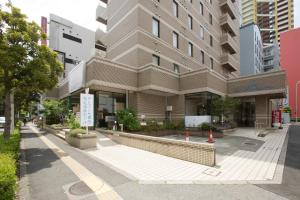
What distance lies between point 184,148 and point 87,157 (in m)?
4.83

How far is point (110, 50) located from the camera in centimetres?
2439

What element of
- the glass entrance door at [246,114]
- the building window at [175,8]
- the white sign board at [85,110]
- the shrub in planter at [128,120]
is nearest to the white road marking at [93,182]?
the white sign board at [85,110]

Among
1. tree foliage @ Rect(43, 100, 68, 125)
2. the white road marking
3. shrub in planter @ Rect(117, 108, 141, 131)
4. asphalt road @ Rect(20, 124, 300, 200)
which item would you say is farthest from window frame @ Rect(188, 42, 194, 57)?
the white road marking

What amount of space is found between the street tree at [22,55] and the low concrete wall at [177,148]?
21.0 ft

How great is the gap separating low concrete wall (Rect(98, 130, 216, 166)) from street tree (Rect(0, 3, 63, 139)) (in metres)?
6.39

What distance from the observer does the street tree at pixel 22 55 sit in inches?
387

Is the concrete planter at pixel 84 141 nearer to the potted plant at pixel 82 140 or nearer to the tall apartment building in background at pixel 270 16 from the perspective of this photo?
the potted plant at pixel 82 140

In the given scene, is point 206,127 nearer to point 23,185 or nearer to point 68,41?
point 23,185

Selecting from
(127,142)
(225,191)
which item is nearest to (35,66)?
(127,142)

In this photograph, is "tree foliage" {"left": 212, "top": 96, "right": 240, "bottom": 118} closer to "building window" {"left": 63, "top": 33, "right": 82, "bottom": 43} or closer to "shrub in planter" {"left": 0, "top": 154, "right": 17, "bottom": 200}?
"shrub in planter" {"left": 0, "top": 154, "right": 17, "bottom": 200}

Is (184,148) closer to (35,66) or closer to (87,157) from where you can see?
(87,157)

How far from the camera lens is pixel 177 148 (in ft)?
30.4

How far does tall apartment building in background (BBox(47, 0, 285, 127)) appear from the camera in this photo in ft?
58.4

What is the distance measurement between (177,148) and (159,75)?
10.3 m
